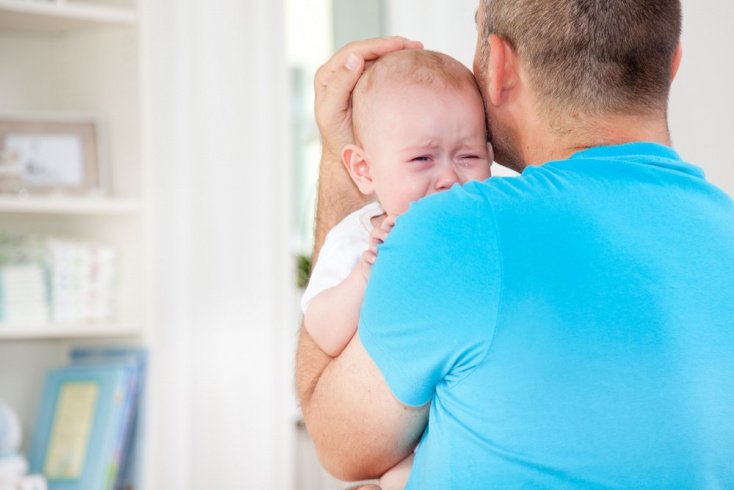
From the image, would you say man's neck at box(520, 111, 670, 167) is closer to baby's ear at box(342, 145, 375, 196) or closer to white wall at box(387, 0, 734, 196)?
baby's ear at box(342, 145, 375, 196)

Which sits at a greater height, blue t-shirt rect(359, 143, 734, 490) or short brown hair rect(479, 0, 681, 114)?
→ short brown hair rect(479, 0, 681, 114)

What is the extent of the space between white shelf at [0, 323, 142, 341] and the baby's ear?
1.47m

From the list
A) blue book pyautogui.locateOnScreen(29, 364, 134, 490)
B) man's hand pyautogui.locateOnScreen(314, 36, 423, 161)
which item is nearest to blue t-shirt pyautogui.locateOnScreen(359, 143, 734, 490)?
man's hand pyautogui.locateOnScreen(314, 36, 423, 161)

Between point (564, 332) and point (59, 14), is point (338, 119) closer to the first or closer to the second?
point (564, 332)

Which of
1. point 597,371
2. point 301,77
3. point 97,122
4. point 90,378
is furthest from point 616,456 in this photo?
point 301,77

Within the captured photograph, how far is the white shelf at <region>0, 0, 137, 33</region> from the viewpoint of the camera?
2.60 m

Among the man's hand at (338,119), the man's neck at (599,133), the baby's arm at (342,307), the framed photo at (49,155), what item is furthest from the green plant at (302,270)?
the man's neck at (599,133)

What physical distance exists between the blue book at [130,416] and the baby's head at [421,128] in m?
1.54

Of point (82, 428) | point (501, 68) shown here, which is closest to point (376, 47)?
point (501, 68)

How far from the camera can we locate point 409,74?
1.26 metres

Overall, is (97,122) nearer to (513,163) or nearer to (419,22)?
(419,22)

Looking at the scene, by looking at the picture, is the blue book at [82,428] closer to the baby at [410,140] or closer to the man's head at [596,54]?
the baby at [410,140]

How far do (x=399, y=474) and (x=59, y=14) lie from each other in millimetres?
2060

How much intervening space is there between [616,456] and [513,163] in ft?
1.42
